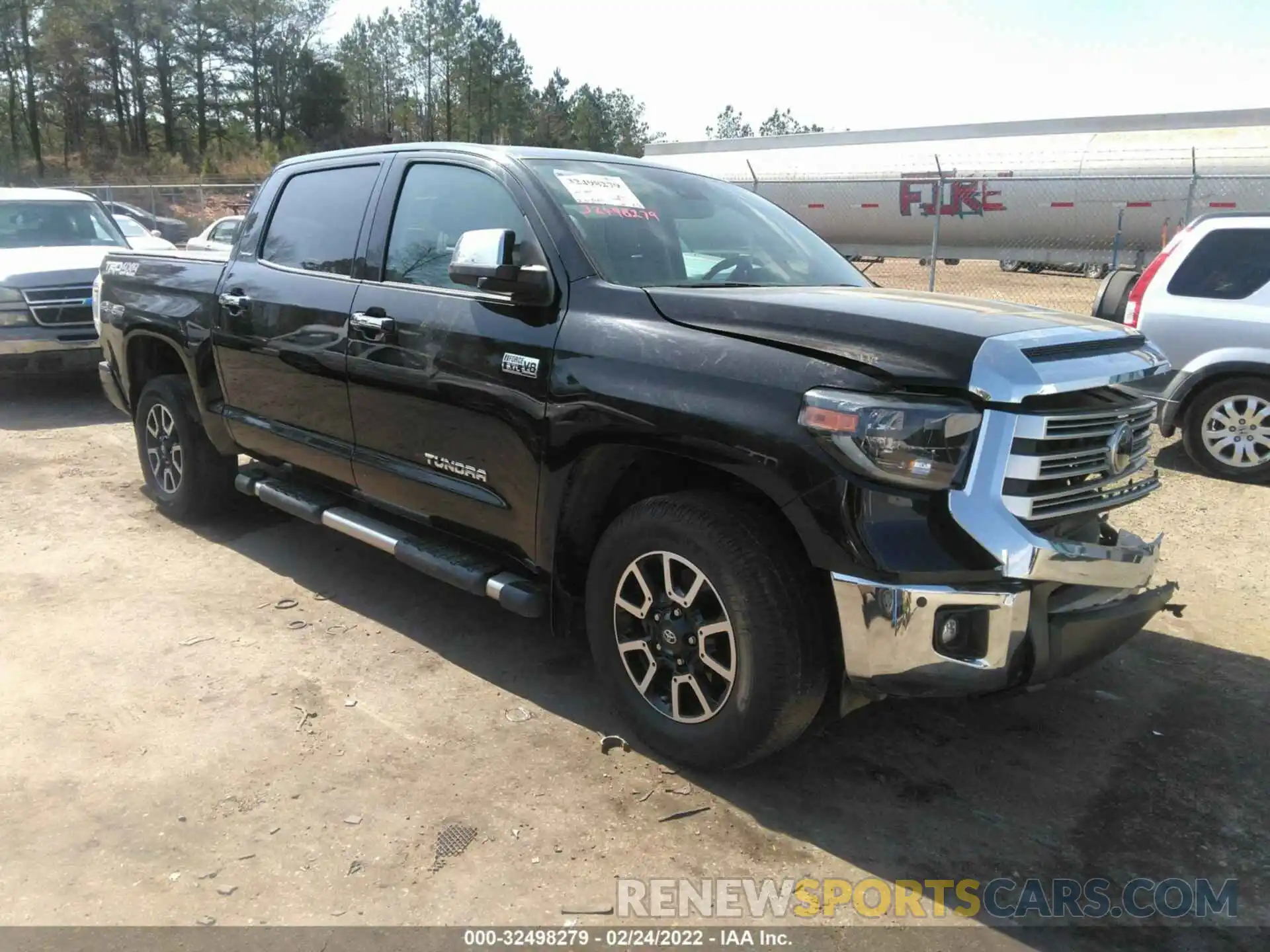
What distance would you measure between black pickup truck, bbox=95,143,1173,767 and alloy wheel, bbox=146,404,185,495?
1.14 meters

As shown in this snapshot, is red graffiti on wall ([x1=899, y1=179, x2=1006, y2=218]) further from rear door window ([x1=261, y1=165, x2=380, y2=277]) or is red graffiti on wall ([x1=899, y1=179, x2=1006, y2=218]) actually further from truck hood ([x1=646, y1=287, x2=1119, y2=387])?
truck hood ([x1=646, y1=287, x2=1119, y2=387])

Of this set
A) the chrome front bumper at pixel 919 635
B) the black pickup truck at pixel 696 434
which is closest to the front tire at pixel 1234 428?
the black pickup truck at pixel 696 434

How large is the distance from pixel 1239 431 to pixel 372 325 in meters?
6.16

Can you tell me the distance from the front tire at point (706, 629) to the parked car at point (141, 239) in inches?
292

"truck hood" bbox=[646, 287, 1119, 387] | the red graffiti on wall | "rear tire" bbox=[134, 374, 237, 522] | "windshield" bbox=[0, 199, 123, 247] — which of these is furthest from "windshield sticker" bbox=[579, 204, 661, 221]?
the red graffiti on wall

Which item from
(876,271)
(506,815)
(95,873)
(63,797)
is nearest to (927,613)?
(506,815)

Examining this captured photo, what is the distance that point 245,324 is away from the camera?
15.1 feet

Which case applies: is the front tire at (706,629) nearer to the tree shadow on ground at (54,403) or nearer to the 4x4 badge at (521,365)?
the 4x4 badge at (521,365)

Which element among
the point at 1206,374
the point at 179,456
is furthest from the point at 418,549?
the point at 1206,374

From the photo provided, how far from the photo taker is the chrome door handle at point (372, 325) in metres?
3.79

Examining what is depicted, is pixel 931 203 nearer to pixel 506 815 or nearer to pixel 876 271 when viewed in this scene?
pixel 876 271

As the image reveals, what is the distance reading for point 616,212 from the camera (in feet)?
11.6

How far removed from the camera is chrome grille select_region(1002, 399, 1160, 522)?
2.54 metres

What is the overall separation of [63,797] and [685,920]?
1.97 m
